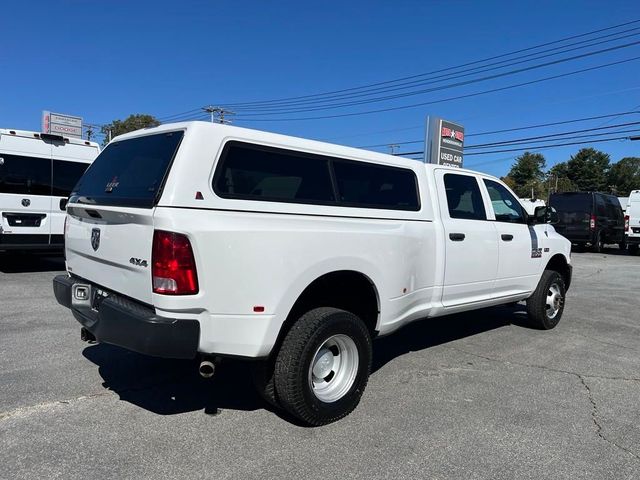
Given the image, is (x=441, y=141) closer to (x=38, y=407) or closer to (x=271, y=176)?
(x=271, y=176)

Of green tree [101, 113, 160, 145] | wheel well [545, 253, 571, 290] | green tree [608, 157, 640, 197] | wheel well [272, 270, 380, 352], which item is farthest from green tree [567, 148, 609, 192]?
wheel well [272, 270, 380, 352]

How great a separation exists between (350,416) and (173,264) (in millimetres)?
1788

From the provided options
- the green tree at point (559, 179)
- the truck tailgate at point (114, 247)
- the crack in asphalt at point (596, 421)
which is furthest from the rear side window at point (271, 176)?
the green tree at point (559, 179)

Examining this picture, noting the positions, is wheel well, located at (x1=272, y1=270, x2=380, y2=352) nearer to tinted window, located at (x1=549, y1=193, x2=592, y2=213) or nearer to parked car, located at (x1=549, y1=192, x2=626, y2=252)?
parked car, located at (x1=549, y1=192, x2=626, y2=252)

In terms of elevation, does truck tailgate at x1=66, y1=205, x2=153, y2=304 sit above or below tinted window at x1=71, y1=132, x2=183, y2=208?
below

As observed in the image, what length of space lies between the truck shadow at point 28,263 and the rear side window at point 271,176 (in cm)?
894

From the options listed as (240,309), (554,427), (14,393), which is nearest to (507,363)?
(554,427)

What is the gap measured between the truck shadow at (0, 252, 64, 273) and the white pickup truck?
302 inches

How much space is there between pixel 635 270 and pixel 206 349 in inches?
601

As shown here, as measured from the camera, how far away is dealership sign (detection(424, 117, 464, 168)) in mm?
16703

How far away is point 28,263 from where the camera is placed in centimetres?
1191

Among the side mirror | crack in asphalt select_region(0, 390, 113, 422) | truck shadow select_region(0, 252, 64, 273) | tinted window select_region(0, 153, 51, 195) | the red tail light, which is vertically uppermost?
tinted window select_region(0, 153, 51, 195)

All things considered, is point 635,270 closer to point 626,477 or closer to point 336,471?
point 626,477

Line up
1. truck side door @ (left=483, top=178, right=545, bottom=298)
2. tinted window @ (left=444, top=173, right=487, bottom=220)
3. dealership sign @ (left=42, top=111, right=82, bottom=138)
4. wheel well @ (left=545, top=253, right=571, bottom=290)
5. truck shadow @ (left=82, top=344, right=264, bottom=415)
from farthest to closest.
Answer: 1. dealership sign @ (left=42, top=111, right=82, bottom=138)
2. wheel well @ (left=545, top=253, right=571, bottom=290)
3. truck side door @ (left=483, top=178, right=545, bottom=298)
4. tinted window @ (left=444, top=173, right=487, bottom=220)
5. truck shadow @ (left=82, top=344, right=264, bottom=415)
